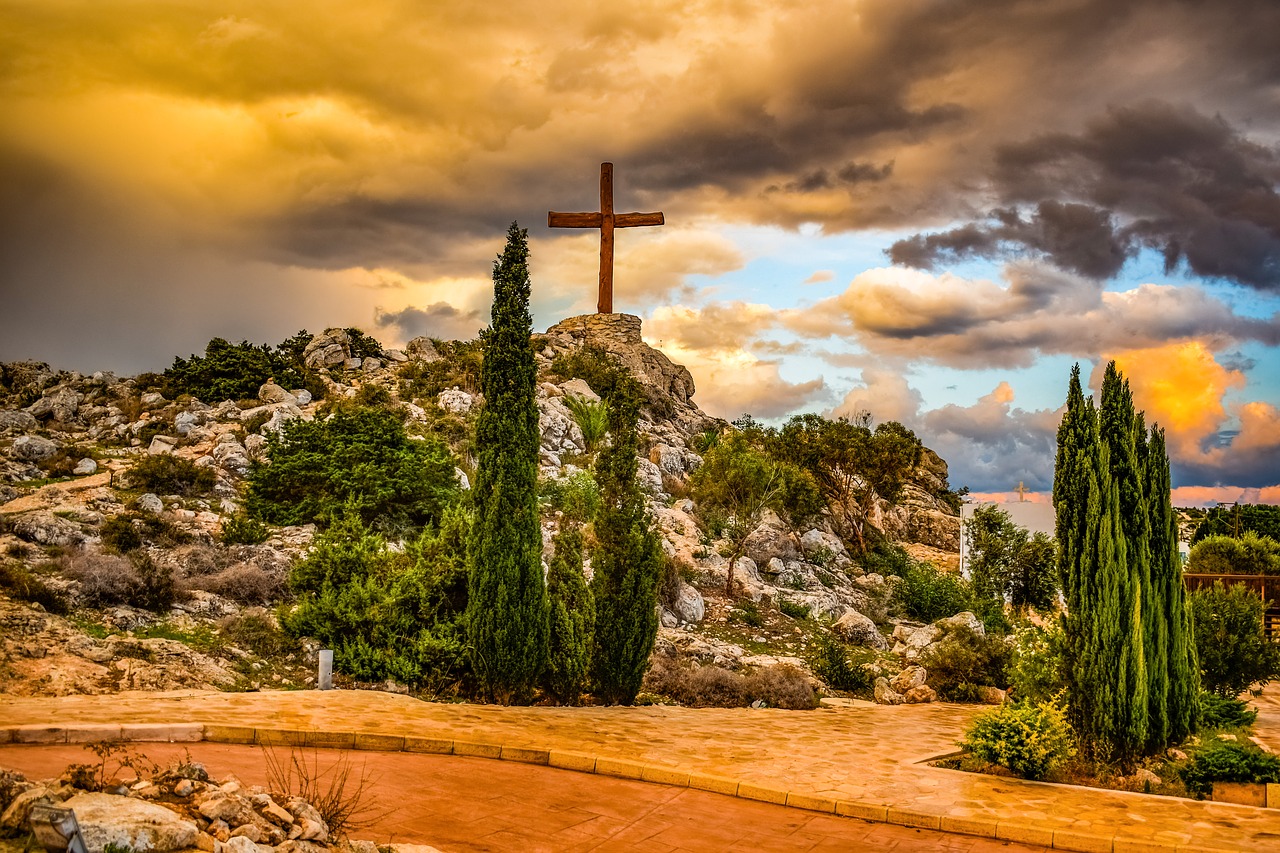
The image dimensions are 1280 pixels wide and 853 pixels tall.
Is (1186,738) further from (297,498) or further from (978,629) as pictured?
(297,498)

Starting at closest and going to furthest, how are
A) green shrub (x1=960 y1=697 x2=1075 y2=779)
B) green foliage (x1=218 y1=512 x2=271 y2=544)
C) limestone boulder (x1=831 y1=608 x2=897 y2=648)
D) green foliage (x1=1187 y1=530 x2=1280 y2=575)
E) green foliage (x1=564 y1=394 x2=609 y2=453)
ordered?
green shrub (x1=960 y1=697 x2=1075 y2=779) → green foliage (x1=218 y1=512 x2=271 y2=544) → limestone boulder (x1=831 y1=608 x2=897 y2=648) → green foliage (x1=1187 y1=530 x2=1280 y2=575) → green foliage (x1=564 y1=394 x2=609 y2=453)

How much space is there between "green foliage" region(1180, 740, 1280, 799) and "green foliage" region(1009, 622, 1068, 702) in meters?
1.74

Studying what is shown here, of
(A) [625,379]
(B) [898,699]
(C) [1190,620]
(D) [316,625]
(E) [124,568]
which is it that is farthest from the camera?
(A) [625,379]

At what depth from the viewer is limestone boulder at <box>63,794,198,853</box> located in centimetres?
428

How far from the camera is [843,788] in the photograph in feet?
27.6

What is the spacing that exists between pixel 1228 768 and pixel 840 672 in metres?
9.44

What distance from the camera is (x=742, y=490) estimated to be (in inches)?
1100

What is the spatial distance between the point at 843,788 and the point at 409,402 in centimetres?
2508

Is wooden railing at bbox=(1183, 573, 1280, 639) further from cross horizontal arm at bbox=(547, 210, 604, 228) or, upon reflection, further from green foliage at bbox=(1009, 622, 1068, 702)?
cross horizontal arm at bbox=(547, 210, 604, 228)

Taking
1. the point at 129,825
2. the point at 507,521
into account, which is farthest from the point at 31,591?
the point at 129,825

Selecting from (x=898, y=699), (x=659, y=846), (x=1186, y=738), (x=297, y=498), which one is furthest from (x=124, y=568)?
(x=1186, y=738)

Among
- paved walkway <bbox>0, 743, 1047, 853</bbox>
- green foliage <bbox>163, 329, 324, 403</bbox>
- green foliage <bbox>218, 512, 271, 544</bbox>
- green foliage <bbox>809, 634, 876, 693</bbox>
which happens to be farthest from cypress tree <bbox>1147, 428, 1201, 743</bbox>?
green foliage <bbox>163, 329, 324, 403</bbox>

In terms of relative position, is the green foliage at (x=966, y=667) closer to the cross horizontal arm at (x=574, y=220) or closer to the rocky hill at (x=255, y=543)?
the rocky hill at (x=255, y=543)

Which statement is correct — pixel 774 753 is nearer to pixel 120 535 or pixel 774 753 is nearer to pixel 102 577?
pixel 102 577
